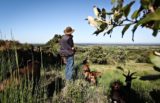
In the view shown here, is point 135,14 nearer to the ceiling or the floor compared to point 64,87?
nearer to the ceiling

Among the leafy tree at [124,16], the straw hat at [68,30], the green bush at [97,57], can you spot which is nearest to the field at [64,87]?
the leafy tree at [124,16]

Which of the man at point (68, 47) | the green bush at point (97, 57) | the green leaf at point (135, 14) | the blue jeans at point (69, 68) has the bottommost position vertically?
the green bush at point (97, 57)

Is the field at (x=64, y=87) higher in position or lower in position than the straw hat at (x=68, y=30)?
lower

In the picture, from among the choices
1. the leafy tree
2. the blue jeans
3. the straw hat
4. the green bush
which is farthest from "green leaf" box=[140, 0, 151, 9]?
the green bush

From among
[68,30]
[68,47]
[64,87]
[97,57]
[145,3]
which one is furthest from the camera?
[97,57]

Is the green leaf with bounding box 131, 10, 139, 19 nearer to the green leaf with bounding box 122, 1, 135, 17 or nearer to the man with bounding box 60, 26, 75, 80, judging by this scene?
the green leaf with bounding box 122, 1, 135, 17

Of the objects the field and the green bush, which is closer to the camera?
the field

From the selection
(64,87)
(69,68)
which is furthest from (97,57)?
(64,87)

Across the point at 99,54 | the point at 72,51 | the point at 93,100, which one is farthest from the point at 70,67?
the point at 99,54

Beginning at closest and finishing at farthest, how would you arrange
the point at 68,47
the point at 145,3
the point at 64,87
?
the point at 145,3
the point at 64,87
the point at 68,47

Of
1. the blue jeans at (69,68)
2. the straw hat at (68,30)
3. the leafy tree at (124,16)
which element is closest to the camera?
the leafy tree at (124,16)

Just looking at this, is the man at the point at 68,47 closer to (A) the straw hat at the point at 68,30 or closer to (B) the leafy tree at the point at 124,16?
(A) the straw hat at the point at 68,30

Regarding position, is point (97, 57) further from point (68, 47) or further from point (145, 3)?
point (145, 3)

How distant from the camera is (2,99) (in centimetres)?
360
